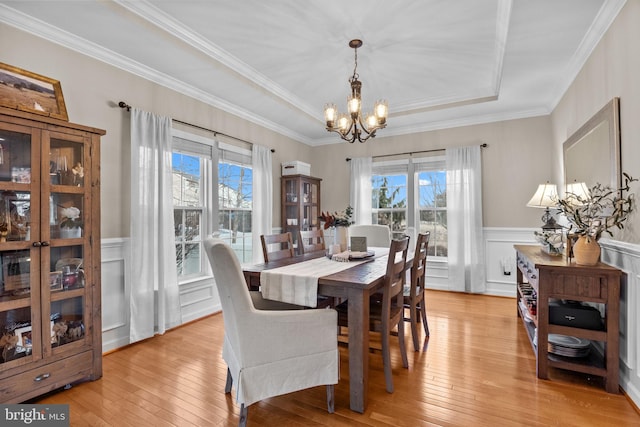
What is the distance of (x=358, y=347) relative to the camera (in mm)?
1880

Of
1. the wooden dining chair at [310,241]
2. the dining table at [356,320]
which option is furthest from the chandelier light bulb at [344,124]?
the dining table at [356,320]

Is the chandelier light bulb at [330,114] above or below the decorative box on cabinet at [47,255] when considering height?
above

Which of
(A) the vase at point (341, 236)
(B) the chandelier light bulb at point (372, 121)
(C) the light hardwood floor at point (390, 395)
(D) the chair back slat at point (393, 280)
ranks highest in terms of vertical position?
(B) the chandelier light bulb at point (372, 121)

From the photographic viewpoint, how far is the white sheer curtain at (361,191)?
535 cm

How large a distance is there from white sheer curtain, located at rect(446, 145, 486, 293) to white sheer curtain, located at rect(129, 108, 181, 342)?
3.78 meters

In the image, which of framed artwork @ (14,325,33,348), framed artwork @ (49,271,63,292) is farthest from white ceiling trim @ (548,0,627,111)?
framed artwork @ (14,325,33,348)

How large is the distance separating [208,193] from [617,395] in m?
4.05

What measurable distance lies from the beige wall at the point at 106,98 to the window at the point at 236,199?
74 cm

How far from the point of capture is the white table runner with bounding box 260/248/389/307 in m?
1.95

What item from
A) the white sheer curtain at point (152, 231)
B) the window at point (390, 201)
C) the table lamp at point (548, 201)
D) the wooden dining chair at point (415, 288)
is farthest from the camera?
the window at point (390, 201)

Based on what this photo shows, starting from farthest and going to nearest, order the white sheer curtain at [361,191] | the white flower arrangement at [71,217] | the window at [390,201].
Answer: the white sheer curtain at [361,191], the window at [390,201], the white flower arrangement at [71,217]

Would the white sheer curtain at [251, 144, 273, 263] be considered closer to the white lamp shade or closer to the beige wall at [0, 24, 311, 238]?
the beige wall at [0, 24, 311, 238]

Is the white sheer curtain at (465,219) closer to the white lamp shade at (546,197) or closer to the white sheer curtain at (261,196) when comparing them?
the white lamp shade at (546,197)

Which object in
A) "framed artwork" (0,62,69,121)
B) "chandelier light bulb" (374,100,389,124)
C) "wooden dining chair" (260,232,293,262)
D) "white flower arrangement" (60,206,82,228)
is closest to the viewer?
"framed artwork" (0,62,69,121)
